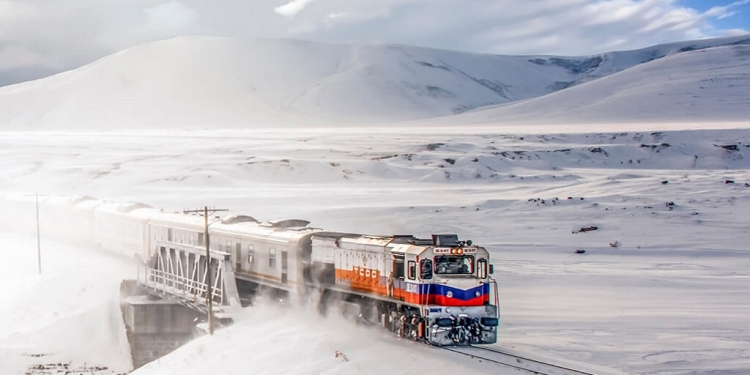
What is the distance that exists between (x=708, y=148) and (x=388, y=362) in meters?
91.4

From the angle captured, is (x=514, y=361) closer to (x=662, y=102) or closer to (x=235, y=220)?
(x=235, y=220)

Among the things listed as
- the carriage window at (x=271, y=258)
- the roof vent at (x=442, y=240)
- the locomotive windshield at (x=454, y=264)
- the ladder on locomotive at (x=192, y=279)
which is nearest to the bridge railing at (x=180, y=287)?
the ladder on locomotive at (x=192, y=279)

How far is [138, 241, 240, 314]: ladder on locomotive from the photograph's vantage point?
32500 mm


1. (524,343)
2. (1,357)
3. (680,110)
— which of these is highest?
(680,110)

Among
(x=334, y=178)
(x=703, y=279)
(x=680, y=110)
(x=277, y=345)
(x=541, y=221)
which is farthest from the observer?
(x=680, y=110)

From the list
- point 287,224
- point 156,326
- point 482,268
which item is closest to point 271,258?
point 287,224

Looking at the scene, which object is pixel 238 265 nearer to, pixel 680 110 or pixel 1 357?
pixel 1 357

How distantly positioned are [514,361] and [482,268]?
129 inches

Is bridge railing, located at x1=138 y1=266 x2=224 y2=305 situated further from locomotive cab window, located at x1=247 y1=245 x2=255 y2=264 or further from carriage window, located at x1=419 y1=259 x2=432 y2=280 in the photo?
carriage window, located at x1=419 y1=259 x2=432 y2=280

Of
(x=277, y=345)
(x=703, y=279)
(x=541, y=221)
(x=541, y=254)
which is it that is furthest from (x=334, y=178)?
(x=277, y=345)

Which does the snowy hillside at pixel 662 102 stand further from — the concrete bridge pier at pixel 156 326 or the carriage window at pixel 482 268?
the carriage window at pixel 482 268

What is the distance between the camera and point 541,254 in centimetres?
4728

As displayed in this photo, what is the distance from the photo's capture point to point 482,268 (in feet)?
82.9

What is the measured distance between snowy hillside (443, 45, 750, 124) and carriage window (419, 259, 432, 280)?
140099mm
